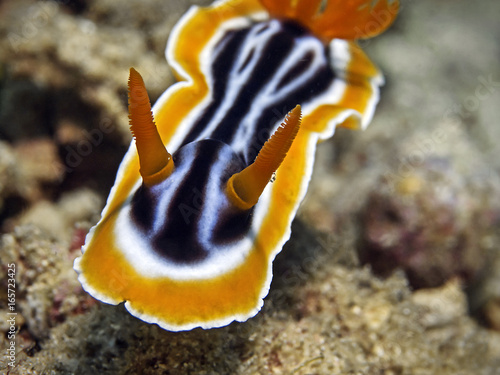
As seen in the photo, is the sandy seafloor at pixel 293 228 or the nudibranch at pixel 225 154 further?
the sandy seafloor at pixel 293 228

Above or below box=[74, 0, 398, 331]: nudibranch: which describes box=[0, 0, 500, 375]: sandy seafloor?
below

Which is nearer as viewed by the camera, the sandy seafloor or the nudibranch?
the nudibranch

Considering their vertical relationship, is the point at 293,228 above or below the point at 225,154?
below

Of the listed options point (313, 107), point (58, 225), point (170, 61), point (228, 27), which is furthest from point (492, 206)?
point (58, 225)

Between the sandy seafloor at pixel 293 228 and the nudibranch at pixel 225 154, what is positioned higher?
the nudibranch at pixel 225 154

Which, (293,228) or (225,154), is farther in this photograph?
(293,228)
